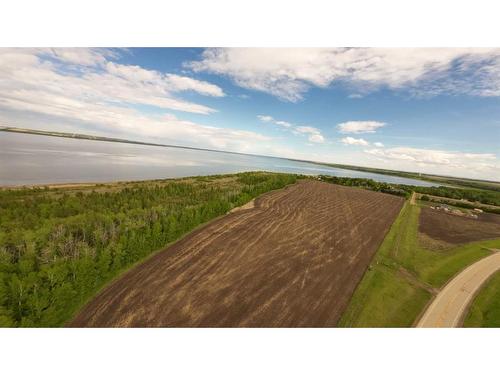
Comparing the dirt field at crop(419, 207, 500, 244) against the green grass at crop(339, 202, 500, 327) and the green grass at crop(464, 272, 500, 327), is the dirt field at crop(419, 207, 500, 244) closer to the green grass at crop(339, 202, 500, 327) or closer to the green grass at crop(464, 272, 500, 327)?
the green grass at crop(339, 202, 500, 327)

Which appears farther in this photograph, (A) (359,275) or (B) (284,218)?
(B) (284,218)

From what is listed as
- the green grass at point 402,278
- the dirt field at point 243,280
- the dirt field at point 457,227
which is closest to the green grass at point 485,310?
the green grass at point 402,278

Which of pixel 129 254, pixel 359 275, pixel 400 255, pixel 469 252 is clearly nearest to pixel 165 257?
pixel 129 254

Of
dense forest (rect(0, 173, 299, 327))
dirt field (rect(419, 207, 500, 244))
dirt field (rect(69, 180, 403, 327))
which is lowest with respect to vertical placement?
dirt field (rect(69, 180, 403, 327))

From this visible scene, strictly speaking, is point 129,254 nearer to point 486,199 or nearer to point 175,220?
point 175,220

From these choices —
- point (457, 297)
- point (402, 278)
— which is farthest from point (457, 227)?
point (402, 278)

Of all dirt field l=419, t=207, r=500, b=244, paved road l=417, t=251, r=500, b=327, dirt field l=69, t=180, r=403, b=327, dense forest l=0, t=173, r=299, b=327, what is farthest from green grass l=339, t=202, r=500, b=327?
dense forest l=0, t=173, r=299, b=327
